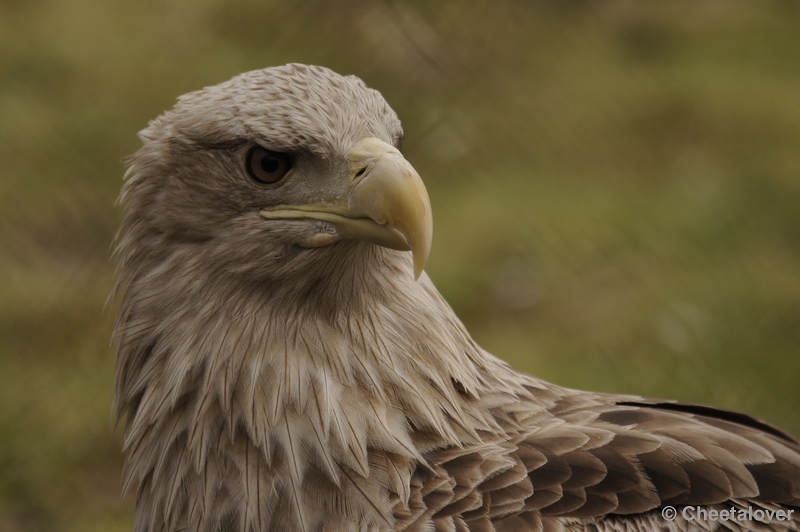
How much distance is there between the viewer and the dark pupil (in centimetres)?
221

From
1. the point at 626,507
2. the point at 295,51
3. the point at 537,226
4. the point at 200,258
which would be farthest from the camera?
the point at 295,51

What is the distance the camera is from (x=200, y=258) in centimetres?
230

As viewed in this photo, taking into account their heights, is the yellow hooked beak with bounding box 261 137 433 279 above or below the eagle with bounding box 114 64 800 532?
above

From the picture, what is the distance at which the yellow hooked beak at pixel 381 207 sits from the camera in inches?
80.8

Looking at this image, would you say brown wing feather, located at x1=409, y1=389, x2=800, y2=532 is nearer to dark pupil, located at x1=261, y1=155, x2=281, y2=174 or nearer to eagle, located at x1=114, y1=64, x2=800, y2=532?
eagle, located at x1=114, y1=64, x2=800, y2=532

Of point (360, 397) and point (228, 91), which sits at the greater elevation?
point (228, 91)

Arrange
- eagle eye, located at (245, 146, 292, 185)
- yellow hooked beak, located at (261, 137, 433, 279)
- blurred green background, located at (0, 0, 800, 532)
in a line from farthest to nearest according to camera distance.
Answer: blurred green background, located at (0, 0, 800, 532), eagle eye, located at (245, 146, 292, 185), yellow hooked beak, located at (261, 137, 433, 279)

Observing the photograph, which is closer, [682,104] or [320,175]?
[320,175]

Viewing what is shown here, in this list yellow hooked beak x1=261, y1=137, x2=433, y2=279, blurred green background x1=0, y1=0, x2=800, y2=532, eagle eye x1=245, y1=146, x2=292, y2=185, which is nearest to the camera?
yellow hooked beak x1=261, y1=137, x2=433, y2=279

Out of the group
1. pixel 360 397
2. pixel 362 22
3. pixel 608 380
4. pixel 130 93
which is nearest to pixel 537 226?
pixel 608 380

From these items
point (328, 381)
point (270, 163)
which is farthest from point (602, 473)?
point (270, 163)

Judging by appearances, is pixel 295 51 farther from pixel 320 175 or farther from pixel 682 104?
pixel 320 175

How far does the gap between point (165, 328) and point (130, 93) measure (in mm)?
3984

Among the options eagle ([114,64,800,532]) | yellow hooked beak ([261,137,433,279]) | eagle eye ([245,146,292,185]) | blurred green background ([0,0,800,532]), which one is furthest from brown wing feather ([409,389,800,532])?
blurred green background ([0,0,800,532])
